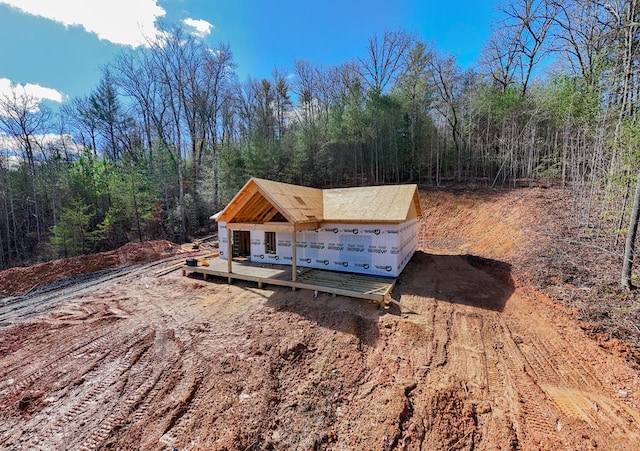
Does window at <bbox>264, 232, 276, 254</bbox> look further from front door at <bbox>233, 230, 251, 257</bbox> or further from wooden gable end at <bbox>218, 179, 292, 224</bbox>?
front door at <bbox>233, 230, 251, 257</bbox>

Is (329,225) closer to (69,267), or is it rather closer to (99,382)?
(99,382)

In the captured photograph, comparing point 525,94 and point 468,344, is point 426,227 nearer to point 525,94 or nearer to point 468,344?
point 468,344

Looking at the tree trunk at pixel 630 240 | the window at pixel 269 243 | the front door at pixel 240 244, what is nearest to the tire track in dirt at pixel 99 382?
the window at pixel 269 243

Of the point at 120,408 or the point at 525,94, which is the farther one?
the point at 525,94

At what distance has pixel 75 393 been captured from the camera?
419cm

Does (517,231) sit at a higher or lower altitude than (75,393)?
higher

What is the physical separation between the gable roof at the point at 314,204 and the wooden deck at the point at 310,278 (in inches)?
74.9

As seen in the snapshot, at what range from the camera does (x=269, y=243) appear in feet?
34.2

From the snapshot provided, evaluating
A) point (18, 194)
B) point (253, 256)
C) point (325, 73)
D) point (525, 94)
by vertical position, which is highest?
point (325, 73)

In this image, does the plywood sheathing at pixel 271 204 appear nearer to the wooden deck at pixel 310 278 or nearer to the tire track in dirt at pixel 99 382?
the wooden deck at pixel 310 278

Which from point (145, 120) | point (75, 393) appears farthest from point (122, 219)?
point (75, 393)

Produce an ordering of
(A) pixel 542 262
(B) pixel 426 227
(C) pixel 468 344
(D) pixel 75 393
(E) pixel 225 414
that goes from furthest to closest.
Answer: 1. (B) pixel 426 227
2. (A) pixel 542 262
3. (C) pixel 468 344
4. (D) pixel 75 393
5. (E) pixel 225 414

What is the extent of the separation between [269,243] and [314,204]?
8.69 ft

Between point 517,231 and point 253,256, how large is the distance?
11.8 meters
